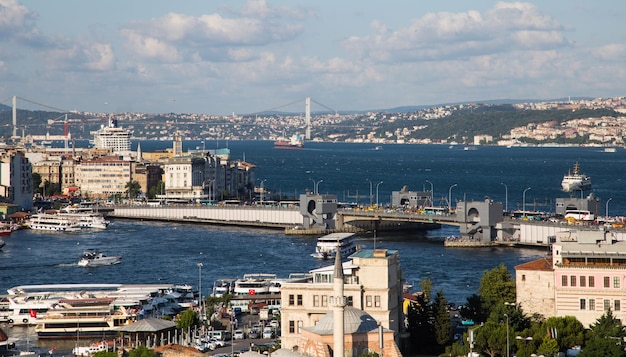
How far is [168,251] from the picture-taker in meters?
48.7

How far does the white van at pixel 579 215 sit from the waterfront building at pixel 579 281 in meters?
26.5

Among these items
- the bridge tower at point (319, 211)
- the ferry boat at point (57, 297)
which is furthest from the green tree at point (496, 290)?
the bridge tower at point (319, 211)

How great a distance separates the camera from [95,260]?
146ft

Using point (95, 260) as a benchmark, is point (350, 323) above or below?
above

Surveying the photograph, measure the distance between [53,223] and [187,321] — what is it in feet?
113

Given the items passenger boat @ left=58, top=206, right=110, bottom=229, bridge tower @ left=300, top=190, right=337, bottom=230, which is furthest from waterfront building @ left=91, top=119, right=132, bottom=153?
bridge tower @ left=300, top=190, right=337, bottom=230

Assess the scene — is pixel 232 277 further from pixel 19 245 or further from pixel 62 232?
pixel 62 232

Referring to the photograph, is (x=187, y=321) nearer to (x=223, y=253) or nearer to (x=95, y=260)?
(x=95, y=260)

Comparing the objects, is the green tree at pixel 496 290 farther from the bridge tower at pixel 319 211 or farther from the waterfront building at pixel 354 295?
the bridge tower at pixel 319 211

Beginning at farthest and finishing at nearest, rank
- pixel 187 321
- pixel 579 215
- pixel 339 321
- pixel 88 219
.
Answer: pixel 88 219 < pixel 579 215 < pixel 187 321 < pixel 339 321

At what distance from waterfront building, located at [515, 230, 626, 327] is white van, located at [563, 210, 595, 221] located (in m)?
26.5

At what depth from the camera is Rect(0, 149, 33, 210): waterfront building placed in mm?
70625

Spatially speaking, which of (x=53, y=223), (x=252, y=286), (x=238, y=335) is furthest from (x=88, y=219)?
(x=238, y=335)

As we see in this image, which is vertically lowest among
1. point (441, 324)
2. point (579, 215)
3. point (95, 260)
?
point (441, 324)
